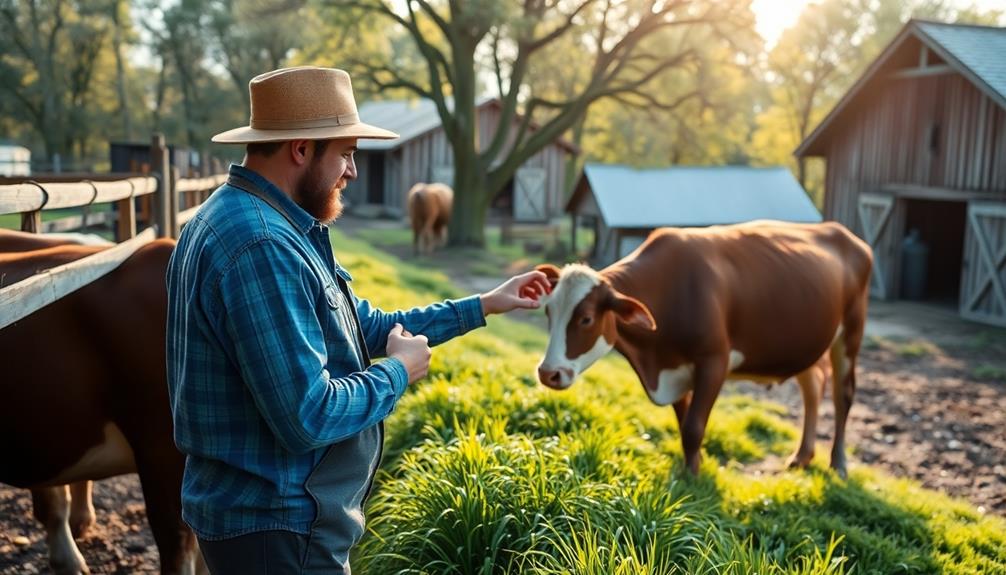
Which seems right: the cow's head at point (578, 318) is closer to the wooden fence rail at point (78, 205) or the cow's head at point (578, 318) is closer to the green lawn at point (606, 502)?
the green lawn at point (606, 502)

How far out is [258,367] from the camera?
2084mm

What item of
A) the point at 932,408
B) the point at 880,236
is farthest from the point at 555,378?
the point at 880,236

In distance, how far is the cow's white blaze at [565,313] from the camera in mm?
4953

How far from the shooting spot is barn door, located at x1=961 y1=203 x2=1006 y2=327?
45.0 ft

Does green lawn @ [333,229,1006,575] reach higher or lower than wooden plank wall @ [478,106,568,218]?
lower

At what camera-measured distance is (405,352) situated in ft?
7.84

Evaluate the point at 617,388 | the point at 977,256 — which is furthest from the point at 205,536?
the point at 977,256

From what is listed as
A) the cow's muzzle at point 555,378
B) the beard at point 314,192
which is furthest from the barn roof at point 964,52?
the beard at point 314,192

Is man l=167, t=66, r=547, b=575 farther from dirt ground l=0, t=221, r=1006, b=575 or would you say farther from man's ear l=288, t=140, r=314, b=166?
dirt ground l=0, t=221, r=1006, b=575

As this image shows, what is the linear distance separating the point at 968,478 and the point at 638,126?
24211mm

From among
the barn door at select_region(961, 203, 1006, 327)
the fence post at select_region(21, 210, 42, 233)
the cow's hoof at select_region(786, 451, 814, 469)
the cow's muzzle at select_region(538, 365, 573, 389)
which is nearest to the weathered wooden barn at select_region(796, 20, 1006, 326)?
the barn door at select_region(961, 203, 1006, 327)

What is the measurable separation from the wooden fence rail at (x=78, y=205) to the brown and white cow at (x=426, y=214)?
1627 cm

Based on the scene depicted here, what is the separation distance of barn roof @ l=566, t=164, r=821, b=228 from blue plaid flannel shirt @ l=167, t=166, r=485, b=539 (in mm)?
16804

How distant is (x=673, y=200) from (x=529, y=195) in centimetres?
1366
